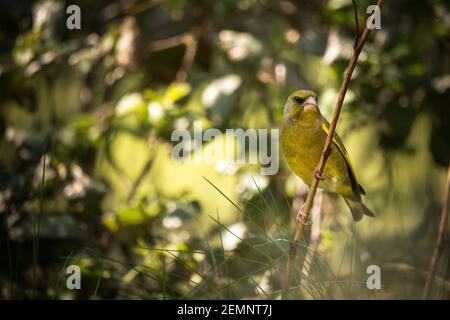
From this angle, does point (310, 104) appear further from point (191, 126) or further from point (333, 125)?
point (191, 126)

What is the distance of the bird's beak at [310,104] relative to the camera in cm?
171

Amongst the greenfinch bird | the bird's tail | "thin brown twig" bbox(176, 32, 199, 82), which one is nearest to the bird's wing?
the greenfinch bird

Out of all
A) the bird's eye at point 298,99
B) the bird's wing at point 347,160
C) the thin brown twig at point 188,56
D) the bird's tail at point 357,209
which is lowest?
the bird's tail at point 357,209

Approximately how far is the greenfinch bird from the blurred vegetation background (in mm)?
413

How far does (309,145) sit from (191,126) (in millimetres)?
899

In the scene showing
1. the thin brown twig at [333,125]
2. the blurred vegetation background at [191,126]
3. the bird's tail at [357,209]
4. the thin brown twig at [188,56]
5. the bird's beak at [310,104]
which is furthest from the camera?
the thin brown twig at [188,56]

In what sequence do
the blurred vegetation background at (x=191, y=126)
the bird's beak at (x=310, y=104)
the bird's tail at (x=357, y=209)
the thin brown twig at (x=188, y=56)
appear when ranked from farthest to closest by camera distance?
the thin brown twig at (x=188, y=56) → the blurred vegetation background at (x=191, y=126) → the bird's tail at (x=357, y=209) → the bird's beak at (x=310, y=104)

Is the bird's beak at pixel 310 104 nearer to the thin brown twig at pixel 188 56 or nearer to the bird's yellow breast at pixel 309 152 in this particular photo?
the bird's yellow breast at pixel 309 152

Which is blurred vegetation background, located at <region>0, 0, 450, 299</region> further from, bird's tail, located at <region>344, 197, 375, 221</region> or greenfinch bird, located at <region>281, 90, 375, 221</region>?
greenfinch bird, located at <region>281, 90, 375, 221</region>

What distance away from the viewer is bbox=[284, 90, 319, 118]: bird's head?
1.72m

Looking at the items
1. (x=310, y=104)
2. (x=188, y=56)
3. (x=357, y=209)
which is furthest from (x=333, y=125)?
(x=188, y=56)

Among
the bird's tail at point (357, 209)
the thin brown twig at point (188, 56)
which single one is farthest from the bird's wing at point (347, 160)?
the thin brown twig at point (188, 56)

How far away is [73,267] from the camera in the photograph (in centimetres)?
208
